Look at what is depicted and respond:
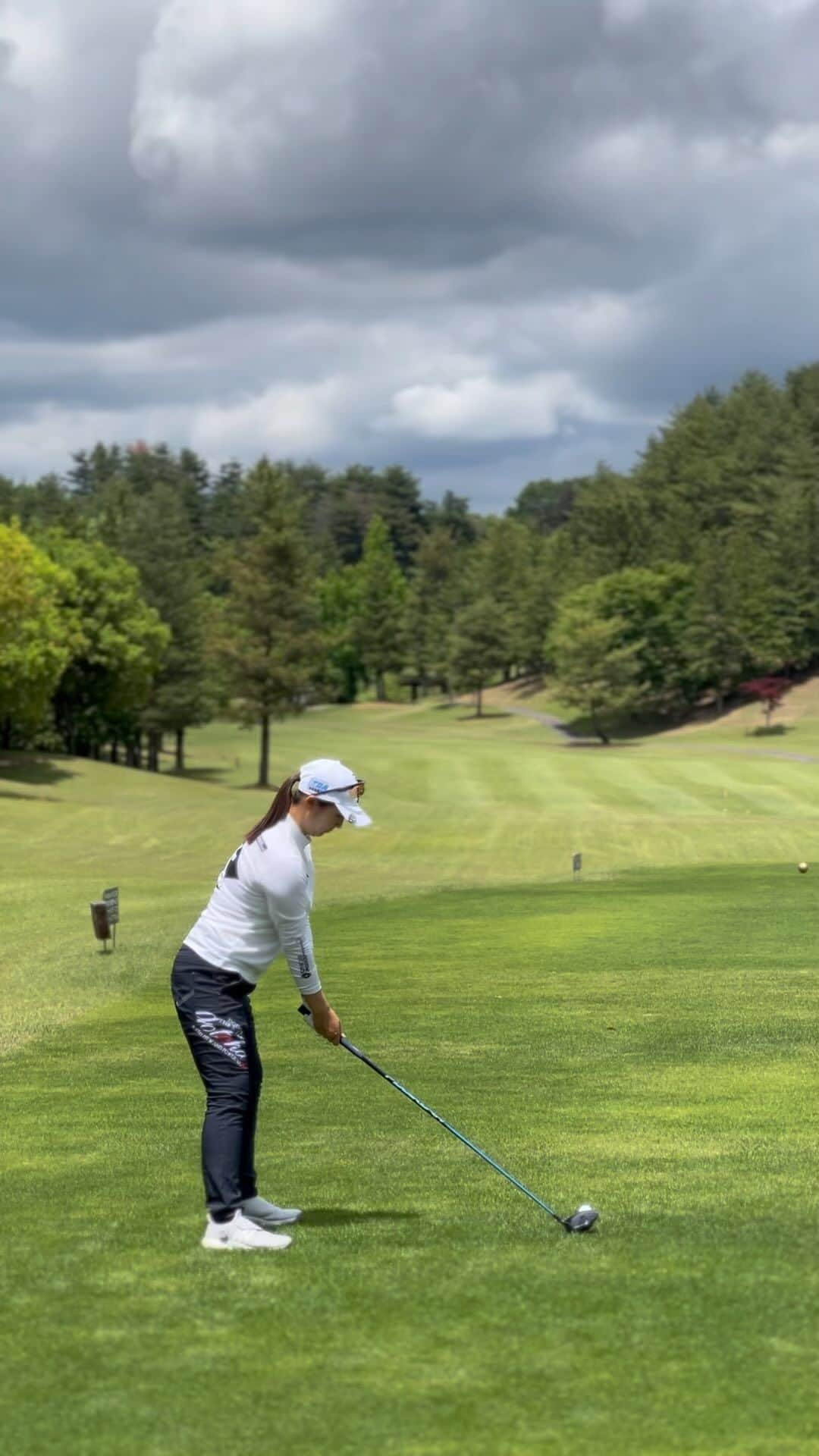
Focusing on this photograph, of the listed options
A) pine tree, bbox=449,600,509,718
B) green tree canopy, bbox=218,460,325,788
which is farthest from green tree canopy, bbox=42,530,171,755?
pine tree, bbox=449,600,509,718

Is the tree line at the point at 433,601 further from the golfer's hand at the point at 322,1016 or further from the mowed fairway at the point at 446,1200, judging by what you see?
the golfer's hand at the point at 322,1016

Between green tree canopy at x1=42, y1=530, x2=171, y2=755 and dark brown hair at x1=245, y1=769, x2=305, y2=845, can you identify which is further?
green tree canopy at x1=42, y1=530, x2=171, y2=755

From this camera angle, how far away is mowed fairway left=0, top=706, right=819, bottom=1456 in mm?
5520

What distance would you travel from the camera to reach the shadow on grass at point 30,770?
7050cm

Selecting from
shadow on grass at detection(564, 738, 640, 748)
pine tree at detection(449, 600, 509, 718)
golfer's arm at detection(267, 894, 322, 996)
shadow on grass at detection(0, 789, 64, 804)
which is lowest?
shadow on grass at detection(564, 738, 640, 748)

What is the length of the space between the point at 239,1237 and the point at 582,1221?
5.63 feet

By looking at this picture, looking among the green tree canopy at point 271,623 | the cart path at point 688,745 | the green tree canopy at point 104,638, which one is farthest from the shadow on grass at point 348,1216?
the green tree canopy at point 104,638

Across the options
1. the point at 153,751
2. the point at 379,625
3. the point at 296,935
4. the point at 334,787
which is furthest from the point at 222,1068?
the point at 379,625

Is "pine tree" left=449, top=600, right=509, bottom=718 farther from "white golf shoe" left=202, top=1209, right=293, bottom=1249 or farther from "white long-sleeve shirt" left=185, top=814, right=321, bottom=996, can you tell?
"white golf shoe" left=202, top=1209, right=293, bottom=1249

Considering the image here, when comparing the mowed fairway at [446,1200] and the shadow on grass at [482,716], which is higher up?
the mowed fairway at [446,1200]

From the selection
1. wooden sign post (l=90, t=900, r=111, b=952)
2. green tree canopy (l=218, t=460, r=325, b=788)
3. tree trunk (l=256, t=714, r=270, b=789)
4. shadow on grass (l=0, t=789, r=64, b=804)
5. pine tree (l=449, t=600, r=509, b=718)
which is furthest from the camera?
pine tree (l=449, t=600, r=509, b=718)

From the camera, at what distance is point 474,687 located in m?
146

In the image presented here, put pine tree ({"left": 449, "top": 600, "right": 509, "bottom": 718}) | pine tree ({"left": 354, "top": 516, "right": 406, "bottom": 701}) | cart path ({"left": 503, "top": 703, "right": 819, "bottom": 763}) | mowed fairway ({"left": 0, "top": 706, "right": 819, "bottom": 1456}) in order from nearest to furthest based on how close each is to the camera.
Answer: mowed fairway ({"left": 0, "top": 706, "right": 819, "bottom": 1456})
cart path ({"left": 503, "top": 703, "right": 819, "bottom": 763})
pine tree ({"left": 449, "top": 600, "right": 509, "bottom": 718})
pine tree ({"left": 354, "top": 516, "right": 406, "bottom": 701})

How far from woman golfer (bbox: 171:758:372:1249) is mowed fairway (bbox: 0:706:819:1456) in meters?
0.31
